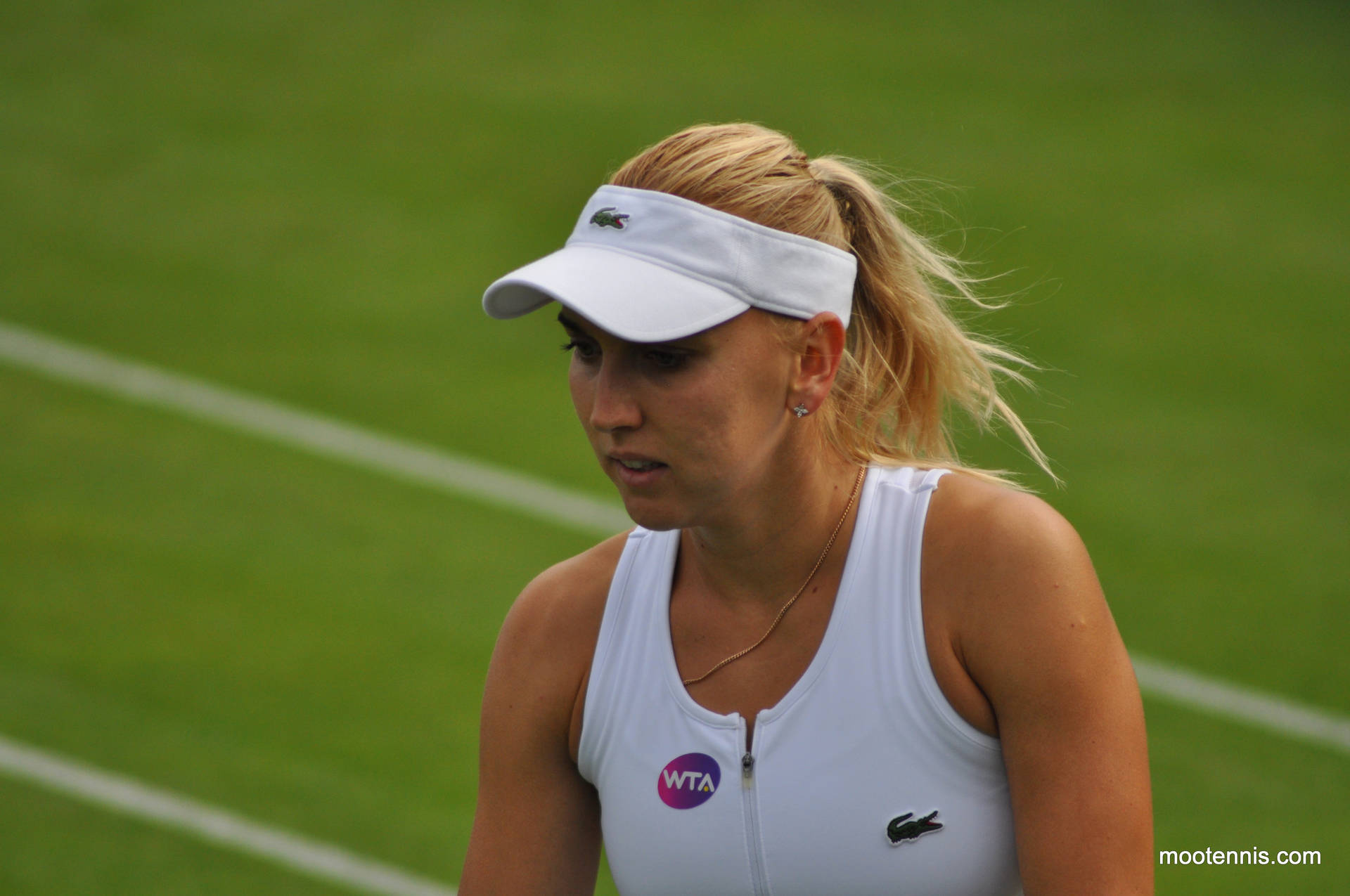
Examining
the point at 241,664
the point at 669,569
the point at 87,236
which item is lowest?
the point at 241,664

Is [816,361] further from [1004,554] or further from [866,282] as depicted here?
[1004,554]

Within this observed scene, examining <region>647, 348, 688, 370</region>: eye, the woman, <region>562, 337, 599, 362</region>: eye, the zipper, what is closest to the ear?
the woman

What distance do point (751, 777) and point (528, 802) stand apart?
483 millimetres

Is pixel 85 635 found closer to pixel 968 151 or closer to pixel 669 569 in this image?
pixel 669 569

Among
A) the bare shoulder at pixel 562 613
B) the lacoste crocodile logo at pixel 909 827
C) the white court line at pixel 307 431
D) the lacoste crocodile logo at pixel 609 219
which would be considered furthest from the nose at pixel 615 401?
the white court line at pixel 307 431

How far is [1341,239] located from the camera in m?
9.51

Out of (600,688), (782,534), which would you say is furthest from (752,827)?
(782,534)

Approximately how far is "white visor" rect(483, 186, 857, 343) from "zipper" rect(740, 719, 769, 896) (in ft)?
2.47

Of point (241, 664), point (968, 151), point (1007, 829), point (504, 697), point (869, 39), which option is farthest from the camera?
point (869, 39)

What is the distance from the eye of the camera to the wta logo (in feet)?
9.08

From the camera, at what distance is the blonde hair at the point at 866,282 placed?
276cm

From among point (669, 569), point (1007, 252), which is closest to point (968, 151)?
point (1007, 252)

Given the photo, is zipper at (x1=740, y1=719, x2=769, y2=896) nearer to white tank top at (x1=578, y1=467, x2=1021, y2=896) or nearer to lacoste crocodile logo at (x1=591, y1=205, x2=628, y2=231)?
white tank top at (x1=578, y1=467, x2=1021, y2=896)

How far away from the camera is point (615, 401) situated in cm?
263
